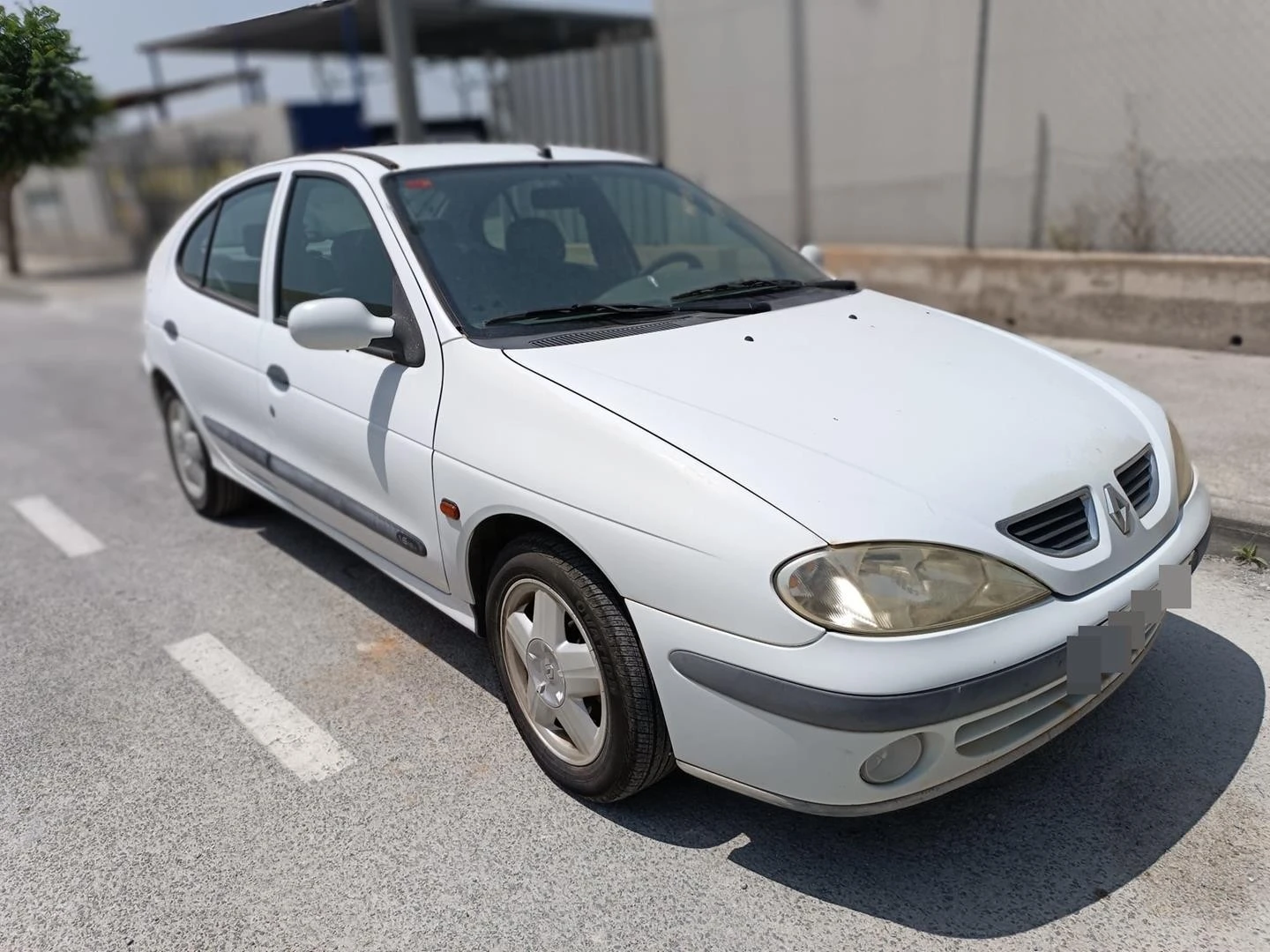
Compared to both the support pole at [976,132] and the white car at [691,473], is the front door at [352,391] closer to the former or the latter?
the white car at [691,473]

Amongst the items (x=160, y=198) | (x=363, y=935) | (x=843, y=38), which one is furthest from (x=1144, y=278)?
(x=160, y=198)

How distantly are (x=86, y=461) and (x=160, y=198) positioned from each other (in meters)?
15.2

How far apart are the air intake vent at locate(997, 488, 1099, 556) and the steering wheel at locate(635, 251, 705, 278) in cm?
165

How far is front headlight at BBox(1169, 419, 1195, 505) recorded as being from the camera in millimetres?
2787

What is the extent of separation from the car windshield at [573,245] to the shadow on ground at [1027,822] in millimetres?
1510

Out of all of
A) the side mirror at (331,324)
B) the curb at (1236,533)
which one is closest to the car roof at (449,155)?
the side mirror at (331,324)

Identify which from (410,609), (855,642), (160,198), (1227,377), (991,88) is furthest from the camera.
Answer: (160,198)

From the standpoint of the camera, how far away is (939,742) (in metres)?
2.17

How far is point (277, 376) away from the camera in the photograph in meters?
3.70

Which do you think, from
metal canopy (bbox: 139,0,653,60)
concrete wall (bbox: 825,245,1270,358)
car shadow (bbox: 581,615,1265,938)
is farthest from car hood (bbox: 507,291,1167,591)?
metal canopy (bbox: 139,0,653,60)

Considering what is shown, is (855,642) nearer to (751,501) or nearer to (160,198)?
(751,501)

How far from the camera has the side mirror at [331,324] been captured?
2.93 metres

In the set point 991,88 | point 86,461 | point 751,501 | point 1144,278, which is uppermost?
point 991,88

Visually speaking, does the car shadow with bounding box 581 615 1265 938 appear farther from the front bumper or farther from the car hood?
the car hood
